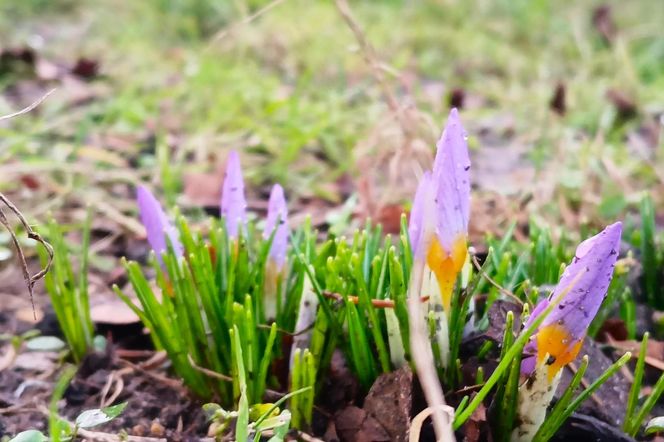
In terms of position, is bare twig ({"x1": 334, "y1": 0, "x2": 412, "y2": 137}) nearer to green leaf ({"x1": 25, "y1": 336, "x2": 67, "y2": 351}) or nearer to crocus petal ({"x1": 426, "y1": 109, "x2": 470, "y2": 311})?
crocus petal ({"x1": 426, "y1": 109, "x2": 470, "y2": 311})

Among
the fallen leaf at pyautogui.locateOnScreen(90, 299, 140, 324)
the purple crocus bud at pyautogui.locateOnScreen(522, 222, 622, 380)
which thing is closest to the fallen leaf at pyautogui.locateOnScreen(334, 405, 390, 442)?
the purple crocus bud at pyautogui.locateOnScreen(522, 222, 622, 380)

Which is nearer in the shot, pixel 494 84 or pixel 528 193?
pixel 528 193

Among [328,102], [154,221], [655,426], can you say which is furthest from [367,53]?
[328,102]

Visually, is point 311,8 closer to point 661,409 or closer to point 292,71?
point 292,71

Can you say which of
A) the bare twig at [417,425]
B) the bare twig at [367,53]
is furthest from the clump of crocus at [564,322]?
the bare twig at [367,53]

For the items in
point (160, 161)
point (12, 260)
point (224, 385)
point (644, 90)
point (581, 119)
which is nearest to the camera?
point (224, 385)

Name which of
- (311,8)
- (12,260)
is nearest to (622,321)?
(12,260)

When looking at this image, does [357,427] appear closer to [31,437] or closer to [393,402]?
[393,402]
